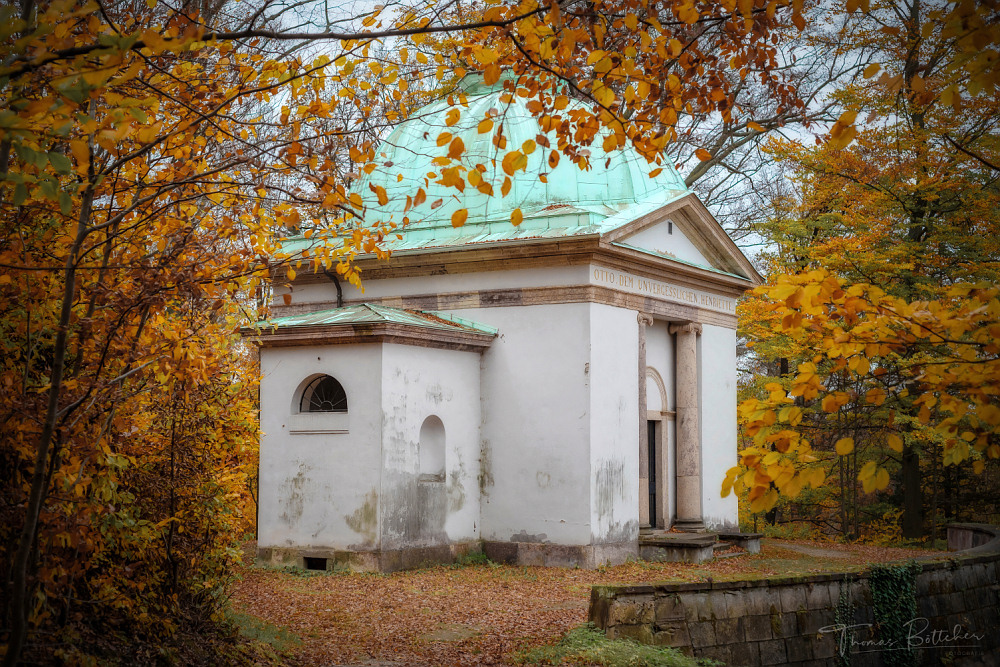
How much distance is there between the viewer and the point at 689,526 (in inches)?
734

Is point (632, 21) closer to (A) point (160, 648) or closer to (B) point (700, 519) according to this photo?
(A) point (160, 648)

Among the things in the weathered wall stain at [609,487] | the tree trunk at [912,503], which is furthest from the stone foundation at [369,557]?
the tree trunk at [912,503]

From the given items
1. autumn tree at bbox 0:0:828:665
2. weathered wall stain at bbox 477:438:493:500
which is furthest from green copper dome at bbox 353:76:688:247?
autumn tree at bbox 0:0:828:665

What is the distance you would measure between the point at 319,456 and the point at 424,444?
5.99ft

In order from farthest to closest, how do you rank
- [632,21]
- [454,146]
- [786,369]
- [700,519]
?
[786,369]
[700,519]
[454,146]
[632,21]

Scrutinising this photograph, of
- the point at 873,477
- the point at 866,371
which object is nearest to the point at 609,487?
the point at 866,371

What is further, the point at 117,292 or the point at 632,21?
the point at 117,292

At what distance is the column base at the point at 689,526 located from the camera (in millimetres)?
18578

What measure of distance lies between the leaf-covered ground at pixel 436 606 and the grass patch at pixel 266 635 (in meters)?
0.10

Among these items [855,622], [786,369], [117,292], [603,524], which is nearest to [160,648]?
[117,292]

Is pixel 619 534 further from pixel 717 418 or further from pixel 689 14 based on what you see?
pixel 689 14

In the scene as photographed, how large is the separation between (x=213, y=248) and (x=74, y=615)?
2.61 m

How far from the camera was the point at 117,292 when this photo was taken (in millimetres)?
5988

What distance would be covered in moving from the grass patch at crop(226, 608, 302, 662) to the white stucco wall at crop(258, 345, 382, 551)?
465cm
